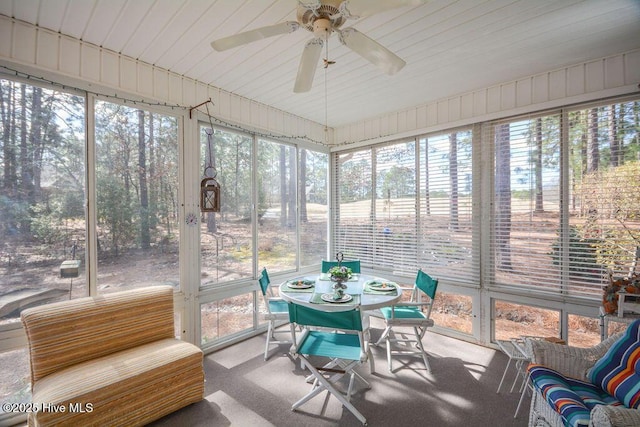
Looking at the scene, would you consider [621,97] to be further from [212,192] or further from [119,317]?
[119,317]

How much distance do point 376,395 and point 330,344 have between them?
601 mm

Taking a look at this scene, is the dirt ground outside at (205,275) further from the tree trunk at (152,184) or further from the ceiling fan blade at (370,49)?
the ceiling fan blade at (370,49)

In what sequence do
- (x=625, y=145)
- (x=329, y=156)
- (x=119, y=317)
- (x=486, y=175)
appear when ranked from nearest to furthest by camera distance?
(x=119, y=317)
(x=625, y=145)
(x=486, y=175)
(x=329, y=156)

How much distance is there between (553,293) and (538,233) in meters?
0.62

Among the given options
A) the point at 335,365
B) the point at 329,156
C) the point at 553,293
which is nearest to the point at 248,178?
the point at 329,156

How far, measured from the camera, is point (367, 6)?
1.42 metres

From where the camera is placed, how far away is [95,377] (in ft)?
6.25

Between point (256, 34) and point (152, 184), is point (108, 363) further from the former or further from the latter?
point (256, 34)

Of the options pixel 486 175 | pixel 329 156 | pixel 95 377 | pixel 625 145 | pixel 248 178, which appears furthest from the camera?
pixel 329 156

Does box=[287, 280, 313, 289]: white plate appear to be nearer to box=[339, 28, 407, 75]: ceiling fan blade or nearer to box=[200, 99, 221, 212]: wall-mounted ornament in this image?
box=[200, 99, 221, 212]: wall-mounted ornament

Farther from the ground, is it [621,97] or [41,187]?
[621,97]

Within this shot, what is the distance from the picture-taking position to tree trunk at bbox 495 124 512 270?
3109 millimetres

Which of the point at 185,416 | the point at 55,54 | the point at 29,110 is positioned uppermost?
the point at 55,54

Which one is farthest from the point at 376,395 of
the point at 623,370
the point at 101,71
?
the point at 101,71
